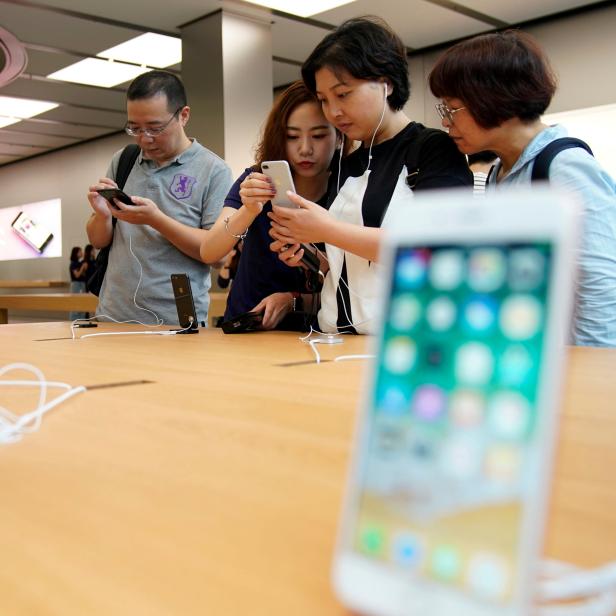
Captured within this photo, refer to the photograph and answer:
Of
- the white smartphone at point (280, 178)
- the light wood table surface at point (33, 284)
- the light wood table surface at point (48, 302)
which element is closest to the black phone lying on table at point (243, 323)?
the white smartphone at point (280, 178)

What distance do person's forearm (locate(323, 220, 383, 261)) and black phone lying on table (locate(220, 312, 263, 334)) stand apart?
0.41 meters

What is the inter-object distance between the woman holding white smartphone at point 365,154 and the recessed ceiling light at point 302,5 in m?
3.15

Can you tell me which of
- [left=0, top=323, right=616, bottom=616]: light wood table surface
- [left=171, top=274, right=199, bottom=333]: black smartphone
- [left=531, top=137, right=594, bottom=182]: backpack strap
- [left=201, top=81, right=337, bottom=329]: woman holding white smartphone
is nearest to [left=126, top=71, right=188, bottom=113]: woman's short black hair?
[left=201, top=81, right=337, bottom=329]: woman holding white smartphone

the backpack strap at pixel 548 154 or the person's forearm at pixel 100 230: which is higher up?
the backpack strap at pixel 548 154

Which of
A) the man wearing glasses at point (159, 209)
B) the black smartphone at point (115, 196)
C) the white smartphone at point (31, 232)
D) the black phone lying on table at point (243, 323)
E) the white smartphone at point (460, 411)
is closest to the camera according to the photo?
the white smartphone at point (460, 411)

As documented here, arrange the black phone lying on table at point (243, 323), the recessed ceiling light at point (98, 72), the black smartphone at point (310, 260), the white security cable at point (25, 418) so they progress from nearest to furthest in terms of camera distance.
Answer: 1. the white security cable at point (25, 418)
2. the black smartphone at point (310, 260)
3. the black phone lying on table at point (243, 323)
4. the recessed ceiling light at point (98, 72)

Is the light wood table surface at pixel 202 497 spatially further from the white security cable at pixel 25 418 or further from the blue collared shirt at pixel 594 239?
the blue collared shirt at pixel 594 239

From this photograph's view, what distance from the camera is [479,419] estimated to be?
0.27 meters

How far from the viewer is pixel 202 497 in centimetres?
49

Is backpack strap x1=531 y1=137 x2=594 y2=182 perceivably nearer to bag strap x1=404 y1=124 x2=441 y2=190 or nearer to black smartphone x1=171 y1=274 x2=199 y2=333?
bag strap x1=404 y1=124 x2=441 y2=190

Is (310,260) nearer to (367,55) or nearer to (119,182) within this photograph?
(367,55)

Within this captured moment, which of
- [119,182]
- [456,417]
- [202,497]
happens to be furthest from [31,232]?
[456,417]

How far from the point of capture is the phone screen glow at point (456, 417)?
0.25 m

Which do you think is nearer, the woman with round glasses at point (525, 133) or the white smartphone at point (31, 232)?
the woman with round glasses at point (525, 133)
